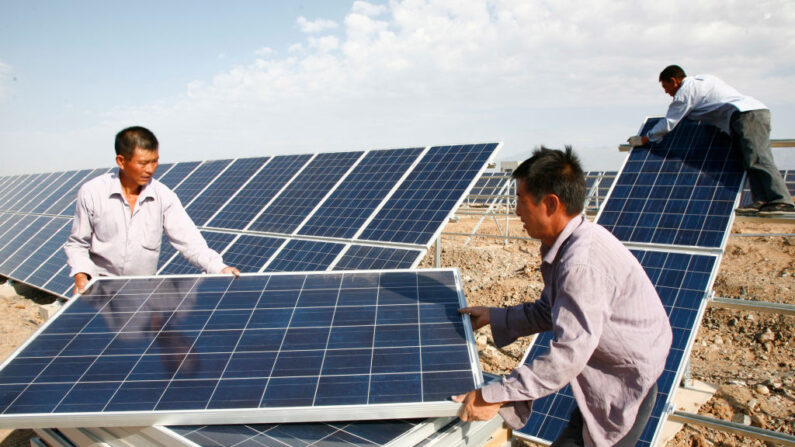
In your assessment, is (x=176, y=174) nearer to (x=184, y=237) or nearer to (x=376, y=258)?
(x=376, y=258)

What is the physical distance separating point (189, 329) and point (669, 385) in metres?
4.03

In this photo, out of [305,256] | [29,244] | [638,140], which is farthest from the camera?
[29,244]

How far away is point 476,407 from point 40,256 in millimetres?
13707

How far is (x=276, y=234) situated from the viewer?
9.51 m

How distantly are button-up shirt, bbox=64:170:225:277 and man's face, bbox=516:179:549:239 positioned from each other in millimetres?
3262

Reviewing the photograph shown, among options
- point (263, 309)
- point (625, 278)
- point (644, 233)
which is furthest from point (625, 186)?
point (263, 309)

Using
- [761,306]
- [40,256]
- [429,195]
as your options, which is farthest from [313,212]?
[40,256]

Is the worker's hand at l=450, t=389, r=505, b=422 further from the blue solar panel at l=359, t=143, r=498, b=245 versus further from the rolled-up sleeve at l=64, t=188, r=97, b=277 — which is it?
the blue solar panel at l=359, t=143, r=498, b=245

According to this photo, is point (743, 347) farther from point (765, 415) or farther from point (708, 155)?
point (708, 155)

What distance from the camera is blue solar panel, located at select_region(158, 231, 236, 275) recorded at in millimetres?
9375

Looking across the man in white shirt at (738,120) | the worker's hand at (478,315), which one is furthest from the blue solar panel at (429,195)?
the worker's hand at (478,315)

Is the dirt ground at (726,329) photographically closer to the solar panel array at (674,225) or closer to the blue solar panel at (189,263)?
the solar panel array at (674,225)

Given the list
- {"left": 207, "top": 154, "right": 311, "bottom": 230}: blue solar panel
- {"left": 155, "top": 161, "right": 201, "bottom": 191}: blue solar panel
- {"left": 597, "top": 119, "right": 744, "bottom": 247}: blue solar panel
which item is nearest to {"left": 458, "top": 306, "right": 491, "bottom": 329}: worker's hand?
{"left": 597, "top": 119, "right": 744, "bottom": 247}: blue solar panel

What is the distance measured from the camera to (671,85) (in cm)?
630
